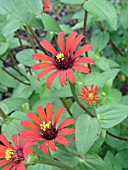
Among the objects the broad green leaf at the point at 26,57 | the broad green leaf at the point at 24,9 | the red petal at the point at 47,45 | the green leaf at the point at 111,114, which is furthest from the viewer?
the broad green leaf at the point at 26,57

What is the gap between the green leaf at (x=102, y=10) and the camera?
128cm

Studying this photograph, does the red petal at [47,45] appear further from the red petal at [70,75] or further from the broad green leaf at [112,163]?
the broad green leaf at [112,163]

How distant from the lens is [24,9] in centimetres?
86

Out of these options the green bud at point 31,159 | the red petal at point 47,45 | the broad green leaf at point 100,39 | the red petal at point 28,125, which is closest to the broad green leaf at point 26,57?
→ the broad green leaf at point 100,39

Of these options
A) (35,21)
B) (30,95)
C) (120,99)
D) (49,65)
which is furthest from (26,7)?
(30,95)

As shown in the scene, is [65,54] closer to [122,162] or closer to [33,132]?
[33,132]

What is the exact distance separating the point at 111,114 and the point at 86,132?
13 cm

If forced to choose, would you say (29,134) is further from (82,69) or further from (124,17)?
(124,17)

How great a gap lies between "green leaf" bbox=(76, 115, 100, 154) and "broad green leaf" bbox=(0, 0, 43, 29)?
1.33 feet

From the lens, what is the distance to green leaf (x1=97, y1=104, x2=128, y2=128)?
3.92 feet

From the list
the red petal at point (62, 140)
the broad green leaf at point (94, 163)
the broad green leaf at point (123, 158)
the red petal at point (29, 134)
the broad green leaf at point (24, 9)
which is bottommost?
the broad green leaf at point (123, 158)

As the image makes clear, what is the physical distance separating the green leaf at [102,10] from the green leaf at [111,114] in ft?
0.91

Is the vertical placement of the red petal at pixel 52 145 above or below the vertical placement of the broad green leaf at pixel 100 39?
below

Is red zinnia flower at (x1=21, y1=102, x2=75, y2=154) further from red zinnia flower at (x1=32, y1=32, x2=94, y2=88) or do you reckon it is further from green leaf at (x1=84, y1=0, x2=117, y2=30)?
green leaf at (x1=84, y1=0, x2=117, y2=30)
